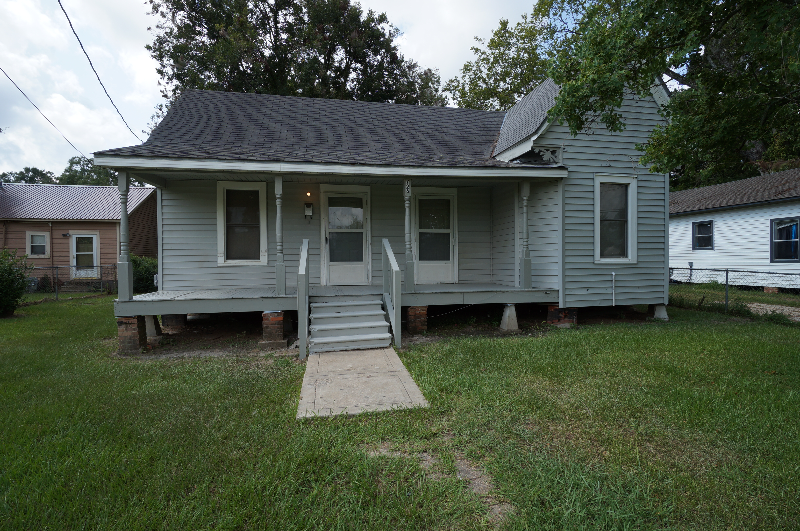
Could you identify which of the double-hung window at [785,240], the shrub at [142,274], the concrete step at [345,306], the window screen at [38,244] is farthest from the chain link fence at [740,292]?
the window screen at [38,244]

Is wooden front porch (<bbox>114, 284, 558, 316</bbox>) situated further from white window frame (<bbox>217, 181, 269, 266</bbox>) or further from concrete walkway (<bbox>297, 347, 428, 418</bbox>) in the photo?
concrete walkway (<bbox>297, 347, 428, 418</bbox>)

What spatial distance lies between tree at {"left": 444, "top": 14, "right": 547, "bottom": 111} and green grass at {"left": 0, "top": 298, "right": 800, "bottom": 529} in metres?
19.2

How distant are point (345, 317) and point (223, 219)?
133 inches

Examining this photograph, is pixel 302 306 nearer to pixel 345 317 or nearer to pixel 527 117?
pixel 345 317

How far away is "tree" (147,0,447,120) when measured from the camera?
18.0m

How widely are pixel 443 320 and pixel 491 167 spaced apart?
3017 mm

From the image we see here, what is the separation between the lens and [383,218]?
8680 millimetres

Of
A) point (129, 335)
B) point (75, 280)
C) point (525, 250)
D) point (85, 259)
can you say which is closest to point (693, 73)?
point (525, 250)

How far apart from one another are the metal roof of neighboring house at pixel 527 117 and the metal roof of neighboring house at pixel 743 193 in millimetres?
9555

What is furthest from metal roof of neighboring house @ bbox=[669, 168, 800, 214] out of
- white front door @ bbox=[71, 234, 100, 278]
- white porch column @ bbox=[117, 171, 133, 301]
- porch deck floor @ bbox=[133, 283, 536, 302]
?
white front door @ bbox=[71, 234, 100, 278]

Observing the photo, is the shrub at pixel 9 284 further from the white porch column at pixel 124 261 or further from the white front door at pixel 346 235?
the white front door at pixel 346 235

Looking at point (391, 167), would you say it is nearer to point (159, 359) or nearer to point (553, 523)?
point (159, 359)

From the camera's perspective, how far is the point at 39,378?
4789 millimetres

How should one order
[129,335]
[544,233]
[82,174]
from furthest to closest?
[82,174] → [544,233] → [129,335]
